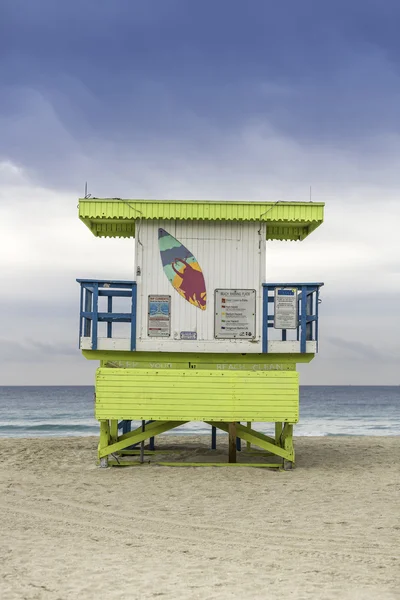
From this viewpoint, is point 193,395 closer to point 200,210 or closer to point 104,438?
point 104,438

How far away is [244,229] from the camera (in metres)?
14.5

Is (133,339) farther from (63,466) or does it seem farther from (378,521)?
(378,521)

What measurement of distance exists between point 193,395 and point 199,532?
4.62 m

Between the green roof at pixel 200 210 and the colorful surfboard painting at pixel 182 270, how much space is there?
0.54 m

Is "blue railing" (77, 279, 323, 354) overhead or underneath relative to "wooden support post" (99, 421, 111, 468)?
overhead

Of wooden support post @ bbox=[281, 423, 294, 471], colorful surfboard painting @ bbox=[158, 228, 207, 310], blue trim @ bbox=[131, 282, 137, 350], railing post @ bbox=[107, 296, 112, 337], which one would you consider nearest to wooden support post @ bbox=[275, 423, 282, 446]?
wooden support post @ bbox=[281, 423, 294, 471]

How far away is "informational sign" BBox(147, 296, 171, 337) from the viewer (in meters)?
14.2

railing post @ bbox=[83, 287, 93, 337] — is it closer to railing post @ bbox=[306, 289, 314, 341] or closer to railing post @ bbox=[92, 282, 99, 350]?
railing post @ bbox=[92, 282, 99, 350]

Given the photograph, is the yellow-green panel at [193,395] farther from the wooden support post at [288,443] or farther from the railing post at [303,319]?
the railing post at [303,319]

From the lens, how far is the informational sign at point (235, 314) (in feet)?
46.6

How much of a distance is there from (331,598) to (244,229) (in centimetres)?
912

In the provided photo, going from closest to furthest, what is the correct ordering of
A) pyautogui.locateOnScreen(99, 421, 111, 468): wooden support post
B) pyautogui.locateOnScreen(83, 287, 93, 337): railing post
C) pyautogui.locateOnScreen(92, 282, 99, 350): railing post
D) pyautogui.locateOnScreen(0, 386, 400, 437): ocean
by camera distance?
1. pyautogui.locateOnScreen(92, 282, 99, 350): railing post
2. pyautogui.locateOnScreen(83, 287, 93, 337): railing post
3. pyautogui.locateOnScreen(99, 421, 111, 468): wooden support post
4. pyautogui.locateOnScreen(0, 386, 400, 437): ocean

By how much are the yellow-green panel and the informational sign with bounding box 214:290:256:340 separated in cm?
Answer: 88

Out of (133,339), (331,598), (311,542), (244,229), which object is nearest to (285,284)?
(244,229)
